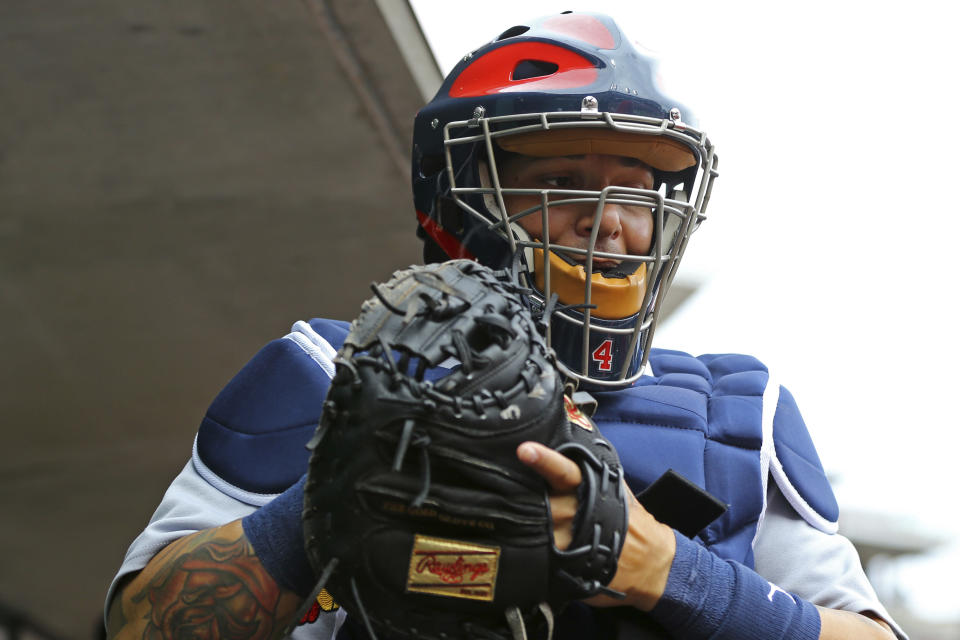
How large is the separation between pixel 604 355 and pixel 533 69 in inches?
27.1

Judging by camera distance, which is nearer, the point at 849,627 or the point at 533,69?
the point at 849,627

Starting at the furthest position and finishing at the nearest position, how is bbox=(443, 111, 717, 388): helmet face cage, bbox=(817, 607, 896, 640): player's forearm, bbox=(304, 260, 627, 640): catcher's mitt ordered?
bbox=(443, 111, 717, 388): helmet face cage, bbox=(817, 607, 896, 640): player's forearm, bbox=(304, 260, 627, 640): catcher's mitt

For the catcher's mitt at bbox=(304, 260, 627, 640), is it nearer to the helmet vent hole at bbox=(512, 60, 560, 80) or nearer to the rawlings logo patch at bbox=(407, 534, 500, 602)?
the rawlings logo patch at bbox=(407, 534, 500, 602)

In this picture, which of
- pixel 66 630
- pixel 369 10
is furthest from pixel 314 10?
pixel 66 630

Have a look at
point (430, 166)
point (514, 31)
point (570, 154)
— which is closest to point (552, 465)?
point (570, 154)

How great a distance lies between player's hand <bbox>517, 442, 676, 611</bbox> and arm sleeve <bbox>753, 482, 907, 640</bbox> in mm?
479

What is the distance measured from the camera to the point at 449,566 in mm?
1450

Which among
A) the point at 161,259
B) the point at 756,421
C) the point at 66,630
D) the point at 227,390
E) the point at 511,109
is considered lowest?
the point at 66,630

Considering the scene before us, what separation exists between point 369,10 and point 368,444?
3.09 meters

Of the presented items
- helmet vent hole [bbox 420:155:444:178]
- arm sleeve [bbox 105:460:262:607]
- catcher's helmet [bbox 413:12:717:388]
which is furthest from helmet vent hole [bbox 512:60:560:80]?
arm sleeve [bbox 105:460:262:607]

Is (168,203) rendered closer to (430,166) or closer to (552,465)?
(430,166)

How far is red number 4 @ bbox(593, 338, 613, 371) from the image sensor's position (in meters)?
2.11

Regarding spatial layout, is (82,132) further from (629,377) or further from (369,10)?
(629,377)

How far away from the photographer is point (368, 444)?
1443 millimetres
